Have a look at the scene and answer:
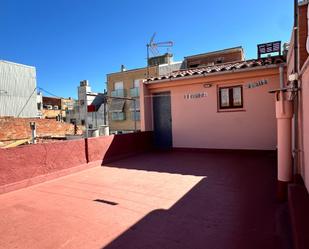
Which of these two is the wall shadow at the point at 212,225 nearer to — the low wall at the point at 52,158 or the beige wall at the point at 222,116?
the low wall at the point at 52,158

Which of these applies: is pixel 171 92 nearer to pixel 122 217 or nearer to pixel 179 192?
pixel 179 192

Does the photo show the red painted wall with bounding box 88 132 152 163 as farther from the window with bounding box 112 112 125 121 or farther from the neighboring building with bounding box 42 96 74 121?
the neighboring building with bounding box 42 96 74 121

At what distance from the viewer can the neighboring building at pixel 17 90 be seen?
76.6ft

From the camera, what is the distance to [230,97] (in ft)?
29.1

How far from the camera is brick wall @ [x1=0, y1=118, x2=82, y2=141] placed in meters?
18.0

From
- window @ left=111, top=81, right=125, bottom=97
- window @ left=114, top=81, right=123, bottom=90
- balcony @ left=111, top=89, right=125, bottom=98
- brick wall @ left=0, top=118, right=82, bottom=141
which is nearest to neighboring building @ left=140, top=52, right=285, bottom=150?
brick wall @ left=0, top=118, right=82, bottom=141

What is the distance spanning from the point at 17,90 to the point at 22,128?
24.3ft

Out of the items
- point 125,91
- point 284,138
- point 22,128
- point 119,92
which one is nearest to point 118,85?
point 119,92

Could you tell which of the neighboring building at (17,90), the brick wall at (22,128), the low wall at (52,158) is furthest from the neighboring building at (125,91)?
the low wall at (52,158)

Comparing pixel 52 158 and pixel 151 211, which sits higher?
pixel 52 158

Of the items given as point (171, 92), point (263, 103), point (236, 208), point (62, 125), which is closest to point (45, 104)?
point (62, 125)

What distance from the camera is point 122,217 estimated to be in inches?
144

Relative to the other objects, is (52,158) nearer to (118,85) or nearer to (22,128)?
(22,128)

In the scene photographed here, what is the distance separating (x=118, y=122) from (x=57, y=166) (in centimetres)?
2458
